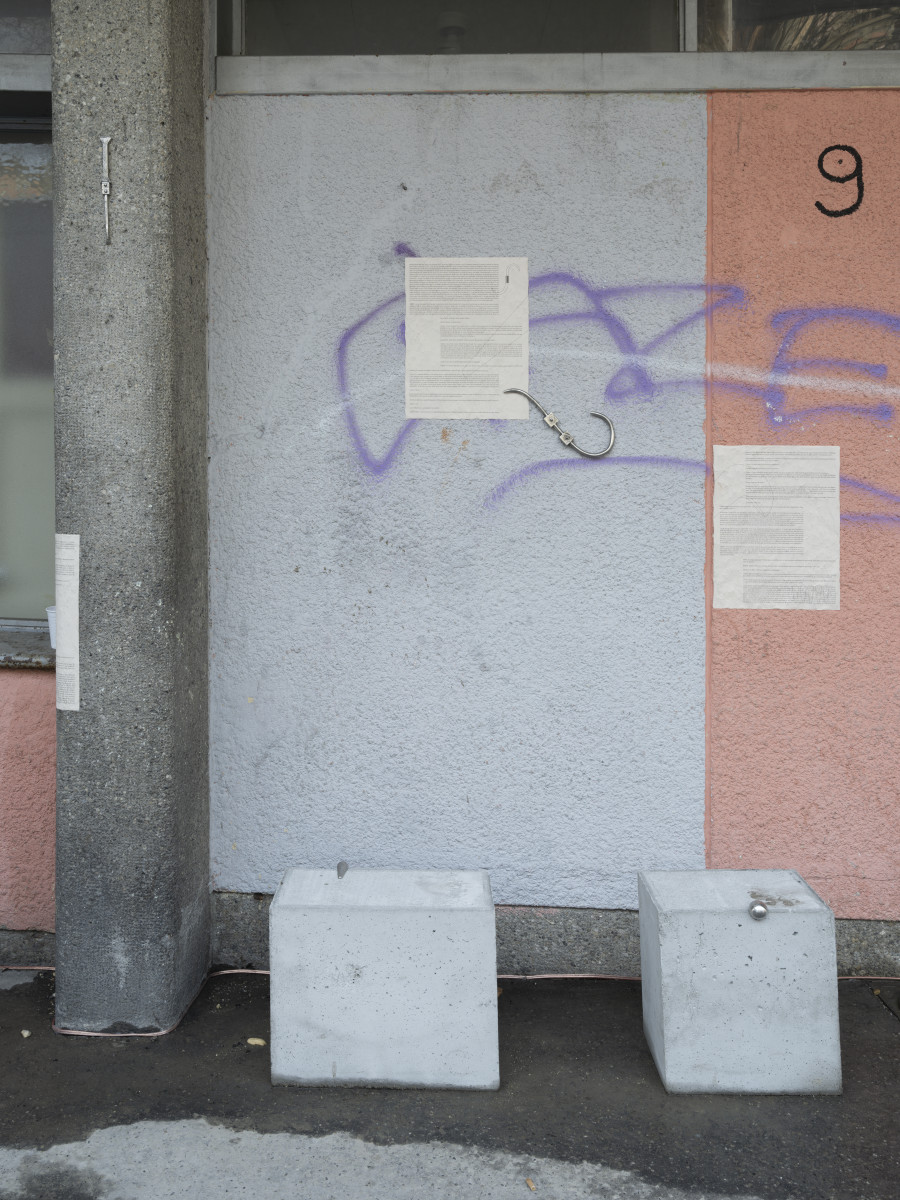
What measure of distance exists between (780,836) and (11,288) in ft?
11.0

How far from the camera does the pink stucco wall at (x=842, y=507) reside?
3.13 meters

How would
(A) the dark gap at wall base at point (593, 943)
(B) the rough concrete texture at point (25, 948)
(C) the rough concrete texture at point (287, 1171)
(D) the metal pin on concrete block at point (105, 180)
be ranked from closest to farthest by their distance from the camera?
(C) the rough concrete texture at point (287, 1171) < (D) the metal pin on concrete block at point (105, 180) < (A) the dark gap at wall base at point (593, 943) < (B) the rough concrete texture at point (25, 948)

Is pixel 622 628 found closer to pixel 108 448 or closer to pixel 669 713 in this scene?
pixel 669 713


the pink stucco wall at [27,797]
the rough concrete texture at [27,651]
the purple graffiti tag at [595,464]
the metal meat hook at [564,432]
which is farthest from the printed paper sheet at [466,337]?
the pink stucco wall at [27,797]

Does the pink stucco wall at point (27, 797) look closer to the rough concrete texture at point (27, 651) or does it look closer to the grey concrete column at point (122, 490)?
the rough concrete texture at point (27, 651)

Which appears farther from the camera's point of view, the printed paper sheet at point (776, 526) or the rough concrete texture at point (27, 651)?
the rough concrete texture at point (27, 651)

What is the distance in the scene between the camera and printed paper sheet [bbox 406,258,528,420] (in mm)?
3178

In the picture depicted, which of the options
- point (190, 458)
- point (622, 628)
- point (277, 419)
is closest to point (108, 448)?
point (190, 458)

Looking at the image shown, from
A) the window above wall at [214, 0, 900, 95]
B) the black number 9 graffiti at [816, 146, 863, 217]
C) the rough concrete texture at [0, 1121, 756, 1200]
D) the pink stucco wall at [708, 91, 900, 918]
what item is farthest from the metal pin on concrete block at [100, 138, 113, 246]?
the rough concrete texture at [0, 1121, 756, 1200]

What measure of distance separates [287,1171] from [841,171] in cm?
332

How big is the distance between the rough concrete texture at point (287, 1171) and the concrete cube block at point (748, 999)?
0.40 meters

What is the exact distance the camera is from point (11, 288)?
3.51 meters

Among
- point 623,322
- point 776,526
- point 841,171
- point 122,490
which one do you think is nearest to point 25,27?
point 122,490

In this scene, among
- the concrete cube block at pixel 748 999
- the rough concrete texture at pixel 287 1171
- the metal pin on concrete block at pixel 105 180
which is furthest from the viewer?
the metal pin on concrete block at pixel 105 180
